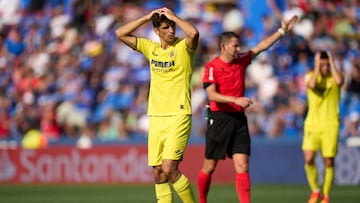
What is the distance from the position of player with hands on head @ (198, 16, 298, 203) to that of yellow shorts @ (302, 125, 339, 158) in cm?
250

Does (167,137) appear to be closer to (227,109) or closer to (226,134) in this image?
(226,134)

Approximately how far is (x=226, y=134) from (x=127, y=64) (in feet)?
39.8

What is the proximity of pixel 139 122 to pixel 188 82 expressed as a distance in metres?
12.1

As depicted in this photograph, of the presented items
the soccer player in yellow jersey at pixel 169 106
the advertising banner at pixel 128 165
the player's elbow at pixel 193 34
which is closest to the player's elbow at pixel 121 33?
the soccer player in yellow jersey at pixel 169 106

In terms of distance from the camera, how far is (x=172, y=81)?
42.2 ft

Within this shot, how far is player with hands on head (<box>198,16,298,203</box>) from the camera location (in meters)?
14.4

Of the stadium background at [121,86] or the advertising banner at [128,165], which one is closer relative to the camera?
the advertising banner at [128,165]

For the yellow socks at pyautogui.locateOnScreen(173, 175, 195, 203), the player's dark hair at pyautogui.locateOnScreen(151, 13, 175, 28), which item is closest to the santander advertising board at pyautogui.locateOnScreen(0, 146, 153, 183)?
the yellow socks at pyautogui.locateOnScreen(173, 175, 195, 203)

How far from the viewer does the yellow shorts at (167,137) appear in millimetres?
12711

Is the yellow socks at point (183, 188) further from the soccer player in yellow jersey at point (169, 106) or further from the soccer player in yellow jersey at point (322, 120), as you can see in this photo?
the soccer player in yellow jersey at point (322, 120)

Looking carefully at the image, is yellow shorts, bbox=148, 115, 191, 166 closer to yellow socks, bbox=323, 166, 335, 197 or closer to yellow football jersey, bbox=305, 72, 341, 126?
yellow socks, bbox=323, 166, 335, 197

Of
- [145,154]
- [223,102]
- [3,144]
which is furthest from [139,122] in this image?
[223,102]

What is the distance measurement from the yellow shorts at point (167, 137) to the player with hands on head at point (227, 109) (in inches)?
59.8

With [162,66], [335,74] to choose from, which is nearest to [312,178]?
[335,74]
